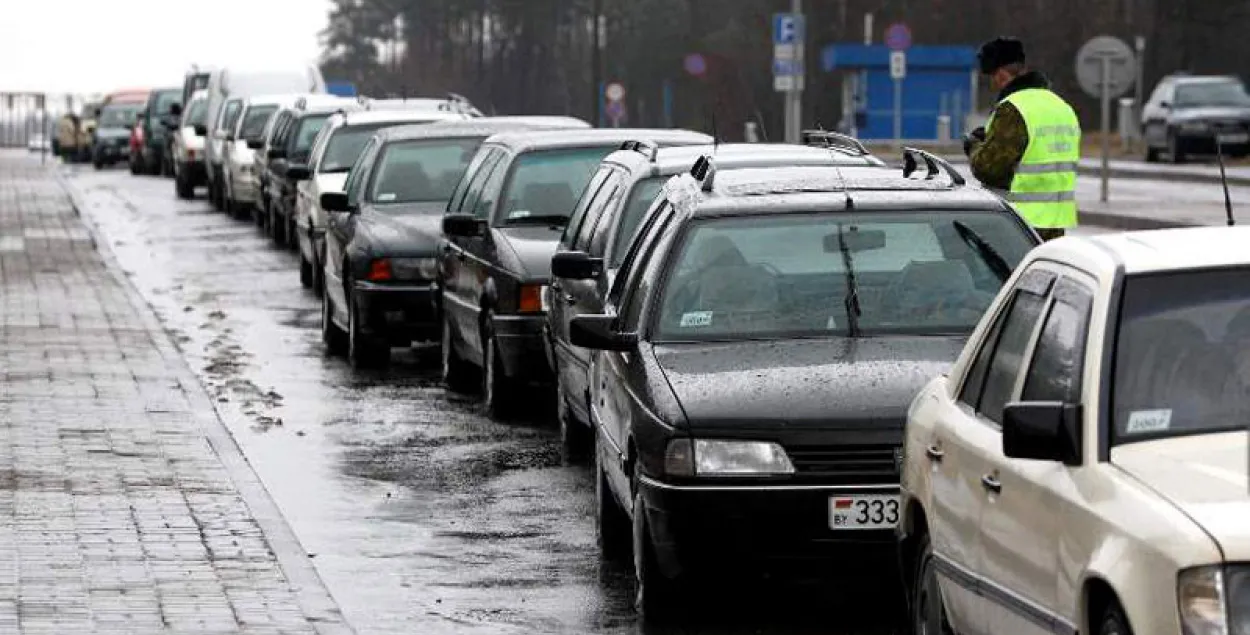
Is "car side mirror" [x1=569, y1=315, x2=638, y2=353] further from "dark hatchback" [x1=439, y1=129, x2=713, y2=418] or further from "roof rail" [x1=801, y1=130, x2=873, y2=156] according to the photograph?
"dark hatchback" [x1=439, y1=129, x2=713, y2=418]

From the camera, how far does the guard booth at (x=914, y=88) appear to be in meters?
82.4

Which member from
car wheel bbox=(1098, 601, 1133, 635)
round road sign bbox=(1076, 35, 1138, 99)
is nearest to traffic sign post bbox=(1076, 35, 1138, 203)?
round road sign bbox=(1076, 35, 1138, 99)

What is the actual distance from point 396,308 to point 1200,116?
39694mm

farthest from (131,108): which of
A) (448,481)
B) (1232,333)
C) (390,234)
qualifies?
(1232,333)

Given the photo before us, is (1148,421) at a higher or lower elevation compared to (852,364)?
higher

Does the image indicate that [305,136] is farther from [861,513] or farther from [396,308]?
[861,513]

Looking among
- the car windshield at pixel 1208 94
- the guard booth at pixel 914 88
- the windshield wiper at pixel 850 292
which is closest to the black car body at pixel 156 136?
the guard booth at pixel 914 88

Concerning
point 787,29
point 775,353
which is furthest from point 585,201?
point 787,29

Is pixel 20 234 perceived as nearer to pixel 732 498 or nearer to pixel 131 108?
pixel 732 498

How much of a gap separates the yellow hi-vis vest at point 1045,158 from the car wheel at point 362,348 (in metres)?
5.72

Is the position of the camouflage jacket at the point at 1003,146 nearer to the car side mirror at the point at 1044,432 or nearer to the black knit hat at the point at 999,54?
the black knit hat at the point at 999,54

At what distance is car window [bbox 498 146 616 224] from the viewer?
17328 mm

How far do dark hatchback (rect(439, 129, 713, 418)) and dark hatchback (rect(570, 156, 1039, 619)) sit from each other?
390 cm

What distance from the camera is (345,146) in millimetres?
27938
